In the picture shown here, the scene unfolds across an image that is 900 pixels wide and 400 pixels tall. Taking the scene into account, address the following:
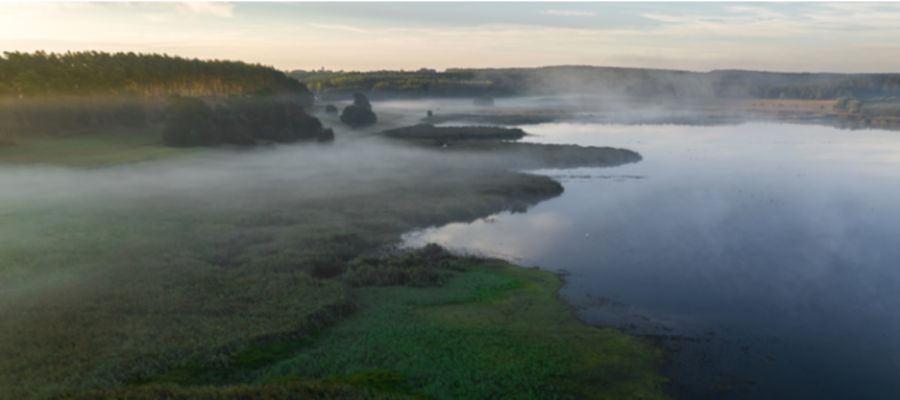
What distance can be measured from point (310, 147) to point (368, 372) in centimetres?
7290

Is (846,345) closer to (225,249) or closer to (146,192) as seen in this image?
(225,249)

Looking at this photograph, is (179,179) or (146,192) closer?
(146,192)

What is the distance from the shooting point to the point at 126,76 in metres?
98.8

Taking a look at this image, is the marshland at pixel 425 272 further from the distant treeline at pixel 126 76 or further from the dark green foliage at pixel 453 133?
the dark green foliage at pixel 453 133

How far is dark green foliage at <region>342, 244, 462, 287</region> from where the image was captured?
30.9m

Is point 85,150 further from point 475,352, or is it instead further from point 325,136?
point 475,352

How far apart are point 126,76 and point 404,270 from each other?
85.5 meters

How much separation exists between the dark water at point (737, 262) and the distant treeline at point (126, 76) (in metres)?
65.9

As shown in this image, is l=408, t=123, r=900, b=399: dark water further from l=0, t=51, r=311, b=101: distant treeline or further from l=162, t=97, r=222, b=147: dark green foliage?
l=0, t=51, r=311, b=101: distant treeline

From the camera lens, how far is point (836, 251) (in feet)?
127

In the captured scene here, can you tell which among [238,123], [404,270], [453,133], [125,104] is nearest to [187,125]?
[238,123]

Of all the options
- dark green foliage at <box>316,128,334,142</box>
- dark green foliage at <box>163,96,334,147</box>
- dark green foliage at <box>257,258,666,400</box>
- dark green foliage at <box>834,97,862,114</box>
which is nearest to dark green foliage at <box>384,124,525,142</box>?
dark green foliage at <box>316,128,334,142</box>

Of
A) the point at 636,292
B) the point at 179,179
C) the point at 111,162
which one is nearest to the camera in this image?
the point at 636,292

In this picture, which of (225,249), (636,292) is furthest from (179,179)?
(636,292)
